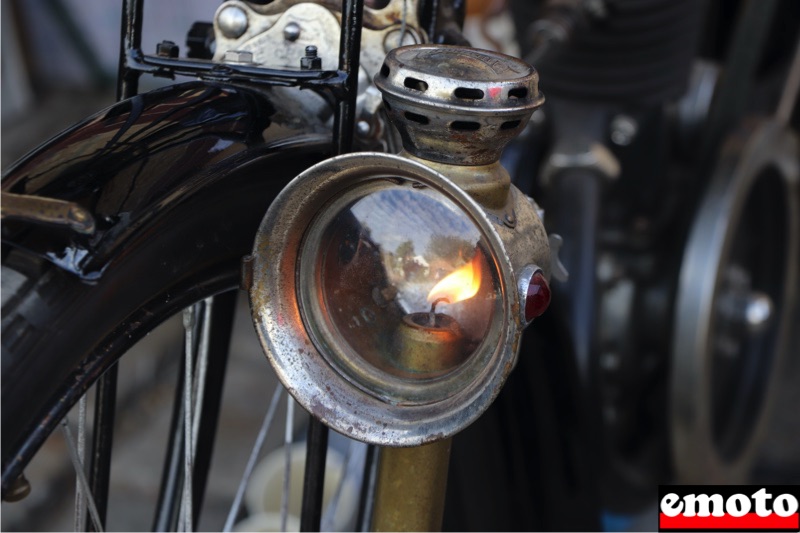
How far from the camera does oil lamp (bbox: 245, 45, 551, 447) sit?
0.57 metres

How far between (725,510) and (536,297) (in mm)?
929

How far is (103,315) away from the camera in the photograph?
58 centimetres

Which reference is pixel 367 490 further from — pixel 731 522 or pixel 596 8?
pixel 596 8

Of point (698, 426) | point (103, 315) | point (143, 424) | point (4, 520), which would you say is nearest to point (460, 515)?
point (103, 315)

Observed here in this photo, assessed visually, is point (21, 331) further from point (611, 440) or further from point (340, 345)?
point (611, 440)

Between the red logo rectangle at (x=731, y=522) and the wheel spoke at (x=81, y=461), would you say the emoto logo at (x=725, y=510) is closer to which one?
the red logo rectangle at (x=731, y=522)

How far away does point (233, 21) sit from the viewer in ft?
2.60

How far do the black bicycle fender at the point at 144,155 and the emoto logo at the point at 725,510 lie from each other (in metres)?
0.74

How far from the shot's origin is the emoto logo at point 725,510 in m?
1.19

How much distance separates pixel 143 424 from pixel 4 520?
46cm

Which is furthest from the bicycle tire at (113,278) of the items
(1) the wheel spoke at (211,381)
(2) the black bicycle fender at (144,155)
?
(1) the wheel spoke at (211,381)

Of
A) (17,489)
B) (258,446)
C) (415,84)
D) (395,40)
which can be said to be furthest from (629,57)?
(17,489)

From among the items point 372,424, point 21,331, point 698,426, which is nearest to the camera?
point 21,331

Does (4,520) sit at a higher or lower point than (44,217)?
lower
